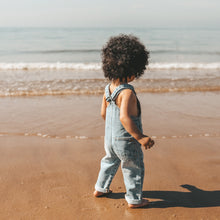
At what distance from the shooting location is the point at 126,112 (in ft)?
6.47

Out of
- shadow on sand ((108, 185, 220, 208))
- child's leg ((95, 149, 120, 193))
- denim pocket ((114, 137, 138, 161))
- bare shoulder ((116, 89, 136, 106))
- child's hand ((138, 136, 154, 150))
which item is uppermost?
bare shoulder ((116, 89, 136, 106))

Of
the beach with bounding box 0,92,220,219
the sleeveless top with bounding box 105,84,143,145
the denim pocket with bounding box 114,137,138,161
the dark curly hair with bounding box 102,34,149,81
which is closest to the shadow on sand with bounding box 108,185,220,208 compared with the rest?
the beach with bounding box 0,92,220,219

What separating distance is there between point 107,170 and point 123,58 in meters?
1.02

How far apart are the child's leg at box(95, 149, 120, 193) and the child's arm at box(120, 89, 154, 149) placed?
1.15 feet

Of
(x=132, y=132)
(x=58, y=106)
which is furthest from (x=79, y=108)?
(x=132, y=132)

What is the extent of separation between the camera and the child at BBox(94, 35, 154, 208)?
6.53 ft

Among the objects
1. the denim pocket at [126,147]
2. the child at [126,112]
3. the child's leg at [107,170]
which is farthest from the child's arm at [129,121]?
the child's leg at [107,170]

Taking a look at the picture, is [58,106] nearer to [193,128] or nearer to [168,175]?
[193,128]

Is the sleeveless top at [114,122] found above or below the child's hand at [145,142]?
above

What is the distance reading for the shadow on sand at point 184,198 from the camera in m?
2.28

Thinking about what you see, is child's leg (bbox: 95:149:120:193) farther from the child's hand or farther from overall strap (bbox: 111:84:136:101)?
overall strap (bbox: 111:84:136:101)

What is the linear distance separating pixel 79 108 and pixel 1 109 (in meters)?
1.62

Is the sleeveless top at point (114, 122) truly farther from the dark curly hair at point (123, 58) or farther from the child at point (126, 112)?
the dark curly hair at point (123, 58)

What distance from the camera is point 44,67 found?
12.6 metres
